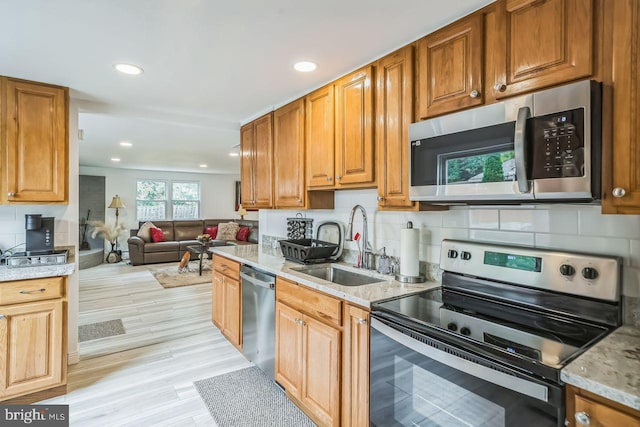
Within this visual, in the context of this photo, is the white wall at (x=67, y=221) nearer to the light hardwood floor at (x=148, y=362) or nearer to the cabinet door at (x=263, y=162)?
the light hardwood floor at (x=148, y=362)

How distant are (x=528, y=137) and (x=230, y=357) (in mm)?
2813

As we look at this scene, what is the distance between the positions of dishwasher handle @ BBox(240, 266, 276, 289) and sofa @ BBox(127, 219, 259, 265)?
200 inches

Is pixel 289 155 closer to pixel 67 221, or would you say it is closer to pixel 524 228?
pixel 524 228

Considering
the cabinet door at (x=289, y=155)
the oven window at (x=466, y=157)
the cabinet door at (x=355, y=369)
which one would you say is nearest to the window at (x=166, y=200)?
the cabinet door at (x=289, y=155)

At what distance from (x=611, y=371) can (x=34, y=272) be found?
9.96 feet

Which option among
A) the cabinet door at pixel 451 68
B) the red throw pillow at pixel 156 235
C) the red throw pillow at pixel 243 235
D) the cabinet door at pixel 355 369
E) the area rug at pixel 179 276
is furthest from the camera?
the red throw pillow at pixel 243 235

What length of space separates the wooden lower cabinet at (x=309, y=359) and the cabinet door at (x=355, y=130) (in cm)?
80

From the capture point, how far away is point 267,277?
8.09 feet

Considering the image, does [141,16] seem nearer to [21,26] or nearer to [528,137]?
[21,26]

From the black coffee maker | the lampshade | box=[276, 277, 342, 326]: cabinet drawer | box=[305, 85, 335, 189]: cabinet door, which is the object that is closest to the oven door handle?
box=[276, 277, 342, 326]: cabinet drawer

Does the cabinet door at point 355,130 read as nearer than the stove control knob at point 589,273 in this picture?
No

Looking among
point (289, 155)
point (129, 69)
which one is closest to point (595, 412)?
point (289, 155)

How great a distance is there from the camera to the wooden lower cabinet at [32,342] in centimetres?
218

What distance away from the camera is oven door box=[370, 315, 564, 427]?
992 mm
